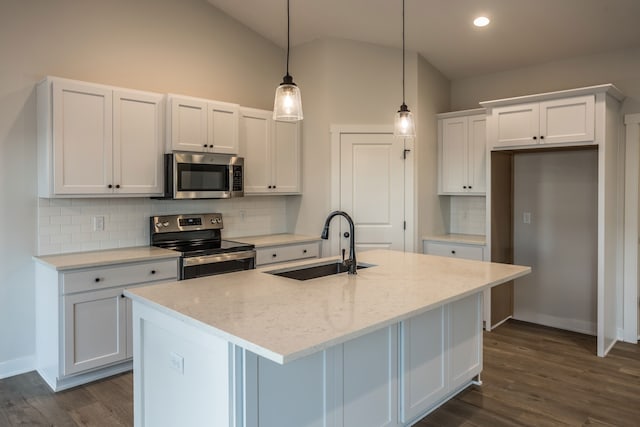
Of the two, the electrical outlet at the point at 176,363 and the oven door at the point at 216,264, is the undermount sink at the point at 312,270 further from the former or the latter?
the oven door at the point at 216,264

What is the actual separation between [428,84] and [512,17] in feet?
4.03

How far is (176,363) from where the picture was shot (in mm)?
1932

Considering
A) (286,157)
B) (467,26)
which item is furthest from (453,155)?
(286,157)

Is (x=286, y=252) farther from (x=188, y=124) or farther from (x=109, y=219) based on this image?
(x=109, y=219)

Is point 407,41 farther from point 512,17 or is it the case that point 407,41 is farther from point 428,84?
point 512,17

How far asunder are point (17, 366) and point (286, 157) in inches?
117

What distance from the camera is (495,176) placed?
4523 mm

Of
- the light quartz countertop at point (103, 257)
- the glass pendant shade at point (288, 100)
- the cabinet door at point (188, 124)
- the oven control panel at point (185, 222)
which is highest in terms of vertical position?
the cabinet door at point (188, 124)

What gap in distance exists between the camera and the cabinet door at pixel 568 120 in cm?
380

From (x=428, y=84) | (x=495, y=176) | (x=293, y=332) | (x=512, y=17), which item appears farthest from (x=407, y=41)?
(x=293, y=332)

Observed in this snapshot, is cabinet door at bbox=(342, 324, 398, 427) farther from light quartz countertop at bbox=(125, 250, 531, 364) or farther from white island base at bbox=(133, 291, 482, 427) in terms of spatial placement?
light quartz countertop at bbox=(125, 250, 531, 364)

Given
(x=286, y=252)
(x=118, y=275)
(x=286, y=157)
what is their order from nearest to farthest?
(x=118, y=275), (x=286, y=252), (x=286, y=157)

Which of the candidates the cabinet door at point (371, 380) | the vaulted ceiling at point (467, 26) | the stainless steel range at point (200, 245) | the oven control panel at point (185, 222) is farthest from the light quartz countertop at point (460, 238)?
the cabinet door at point (371, 380)

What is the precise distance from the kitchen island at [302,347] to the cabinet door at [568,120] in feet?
5.54
